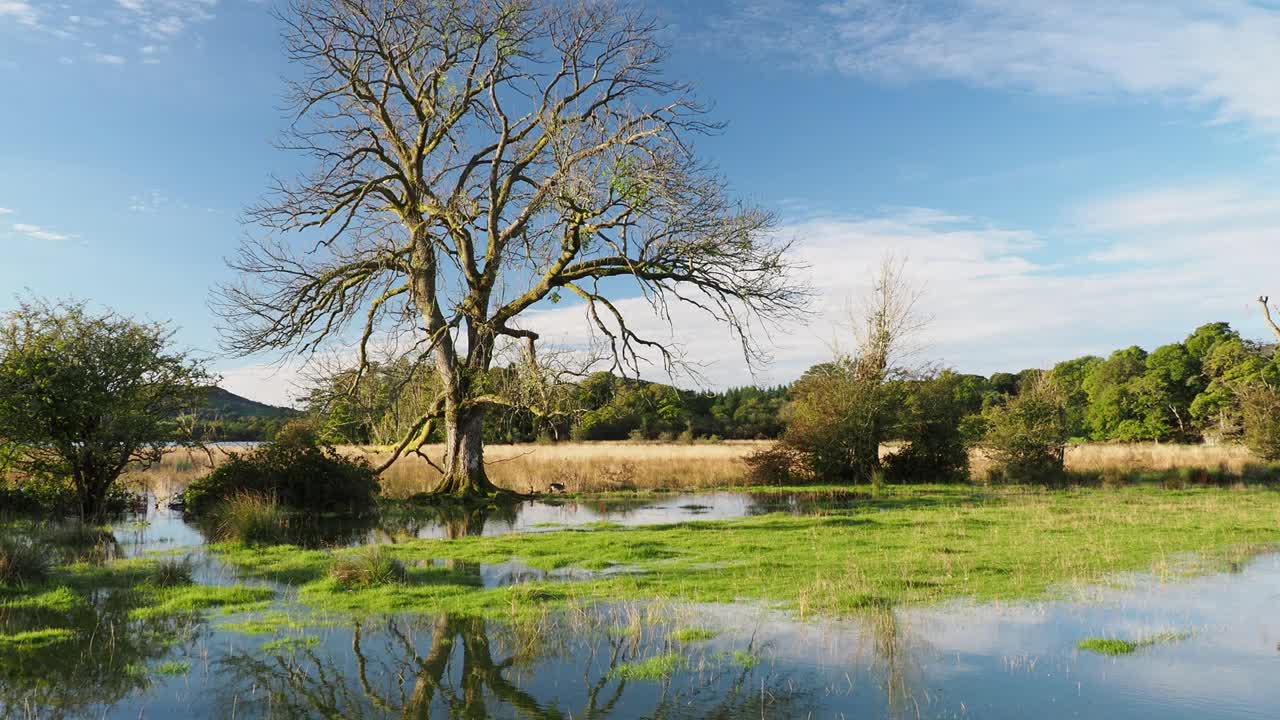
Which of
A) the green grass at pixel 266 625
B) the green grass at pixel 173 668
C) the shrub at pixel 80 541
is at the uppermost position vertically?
the shrub at pixel 80 541

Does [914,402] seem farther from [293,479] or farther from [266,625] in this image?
[266,625]

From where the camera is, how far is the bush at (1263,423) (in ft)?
98.3

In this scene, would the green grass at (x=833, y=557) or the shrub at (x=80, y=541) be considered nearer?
the green grass at (x=833, y=557)

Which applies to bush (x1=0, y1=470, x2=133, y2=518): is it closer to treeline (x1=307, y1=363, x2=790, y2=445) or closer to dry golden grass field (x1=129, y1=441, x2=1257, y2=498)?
treeline (x1=307, y1=363, x2=790, y2=445)

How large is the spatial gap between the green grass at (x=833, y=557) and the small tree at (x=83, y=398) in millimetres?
6548

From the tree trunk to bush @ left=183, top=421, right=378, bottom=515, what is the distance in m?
2.25

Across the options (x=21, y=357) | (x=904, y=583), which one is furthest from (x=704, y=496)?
(x=21, y=357)

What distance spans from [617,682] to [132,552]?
437 inches

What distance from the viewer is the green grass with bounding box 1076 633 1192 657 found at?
8.12m

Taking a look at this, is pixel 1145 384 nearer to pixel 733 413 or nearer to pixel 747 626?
pixel 733 413

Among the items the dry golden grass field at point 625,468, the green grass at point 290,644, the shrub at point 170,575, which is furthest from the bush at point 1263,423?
the shrub at point 170,575

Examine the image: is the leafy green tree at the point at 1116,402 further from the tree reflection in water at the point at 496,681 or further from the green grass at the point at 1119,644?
the tree reflection in water at the point at 496,681

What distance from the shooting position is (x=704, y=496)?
27094 mm

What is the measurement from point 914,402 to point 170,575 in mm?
25593
